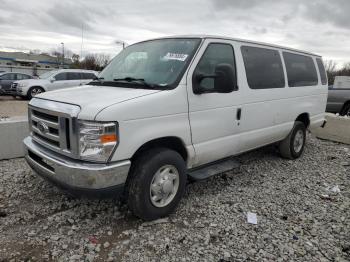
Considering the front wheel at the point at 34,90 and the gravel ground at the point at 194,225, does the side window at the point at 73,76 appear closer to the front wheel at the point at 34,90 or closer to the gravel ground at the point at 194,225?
the front wheel at the point at 34,90

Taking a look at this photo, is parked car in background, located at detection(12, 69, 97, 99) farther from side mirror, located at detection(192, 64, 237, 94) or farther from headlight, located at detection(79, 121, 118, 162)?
headlight, located at detection(79, 121, 118, 162)

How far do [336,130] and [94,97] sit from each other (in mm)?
6824

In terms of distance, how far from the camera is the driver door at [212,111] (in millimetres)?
3682

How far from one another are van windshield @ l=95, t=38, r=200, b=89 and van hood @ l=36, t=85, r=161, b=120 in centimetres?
20

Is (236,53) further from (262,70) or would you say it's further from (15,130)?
(15,130)

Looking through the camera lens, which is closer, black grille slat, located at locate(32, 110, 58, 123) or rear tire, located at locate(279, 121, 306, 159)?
black grille slat, located at locate(32, 110, 58, 123)

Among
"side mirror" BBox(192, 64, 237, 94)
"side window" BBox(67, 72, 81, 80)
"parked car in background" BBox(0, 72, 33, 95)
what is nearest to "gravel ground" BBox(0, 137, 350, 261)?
"side mirror" BBox(192, 64, 237, 94)

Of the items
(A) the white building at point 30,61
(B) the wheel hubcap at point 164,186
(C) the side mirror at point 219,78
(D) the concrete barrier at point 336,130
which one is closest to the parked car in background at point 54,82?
(D) the concrete barrier at point 336,130

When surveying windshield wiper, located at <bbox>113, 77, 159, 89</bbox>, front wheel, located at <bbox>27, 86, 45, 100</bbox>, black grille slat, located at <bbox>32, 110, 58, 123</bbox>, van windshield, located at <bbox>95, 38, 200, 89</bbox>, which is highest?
van windshield, located at <bbox>95, 38, 200, 89</bbox>

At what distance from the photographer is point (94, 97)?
319 cm

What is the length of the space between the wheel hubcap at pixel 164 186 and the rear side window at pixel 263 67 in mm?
1851

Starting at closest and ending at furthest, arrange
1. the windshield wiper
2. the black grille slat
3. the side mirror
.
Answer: the black grille slat, the windshield wiper, the side mirror

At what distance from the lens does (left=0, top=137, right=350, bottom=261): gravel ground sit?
3.05 m

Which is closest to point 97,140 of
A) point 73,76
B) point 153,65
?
point 153,65
